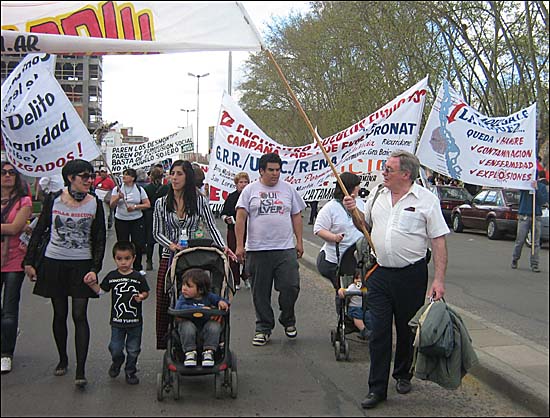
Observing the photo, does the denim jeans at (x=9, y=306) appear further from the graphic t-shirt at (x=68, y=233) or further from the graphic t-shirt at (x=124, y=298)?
the graphic t-shirt at (x=124, y=298)

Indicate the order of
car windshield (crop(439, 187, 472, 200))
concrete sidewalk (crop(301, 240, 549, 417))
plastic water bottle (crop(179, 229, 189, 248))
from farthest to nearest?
car windshield (crop(439, 187, 472, 200)), plastic water bottle (crop(179, 229, 189, 248)), concrete sidewalk (crop(301, 240, 549, 417))

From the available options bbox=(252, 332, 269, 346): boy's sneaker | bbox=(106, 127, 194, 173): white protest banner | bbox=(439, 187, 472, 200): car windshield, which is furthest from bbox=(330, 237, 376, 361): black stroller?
bbox=(439, 187, 472, 200): car windshield

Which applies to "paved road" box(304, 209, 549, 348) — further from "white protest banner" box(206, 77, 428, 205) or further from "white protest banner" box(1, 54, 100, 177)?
"white protest banner" box(1, 54, 100, 177)

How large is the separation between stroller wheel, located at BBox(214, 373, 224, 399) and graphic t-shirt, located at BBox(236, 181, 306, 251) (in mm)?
1756

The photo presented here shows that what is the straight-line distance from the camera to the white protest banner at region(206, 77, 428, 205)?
381 inches

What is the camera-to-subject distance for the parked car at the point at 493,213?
1923 centimetres

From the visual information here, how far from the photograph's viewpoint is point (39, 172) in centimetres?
649

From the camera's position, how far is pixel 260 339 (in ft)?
22.4

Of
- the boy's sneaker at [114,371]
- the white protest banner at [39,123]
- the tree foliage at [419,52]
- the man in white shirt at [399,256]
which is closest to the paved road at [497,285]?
the man in white shirt at [399,256]

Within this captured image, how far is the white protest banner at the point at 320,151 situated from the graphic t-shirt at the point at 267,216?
322cm

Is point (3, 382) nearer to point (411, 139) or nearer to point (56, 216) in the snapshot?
point (56, 216)

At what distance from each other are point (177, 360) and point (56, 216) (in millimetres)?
1458

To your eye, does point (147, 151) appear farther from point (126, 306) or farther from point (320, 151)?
point (126, 306)

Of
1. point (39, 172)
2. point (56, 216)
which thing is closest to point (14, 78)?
point (39, 172)
